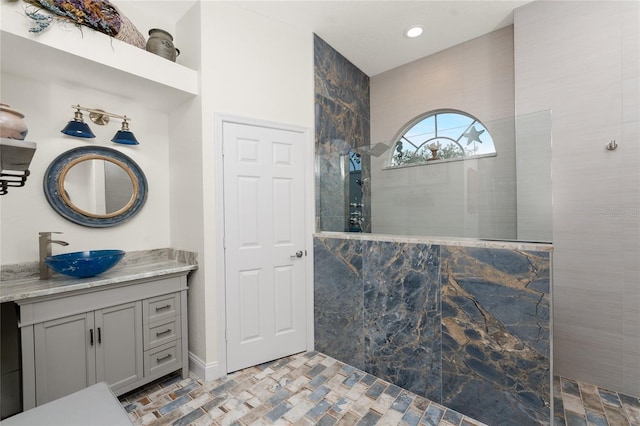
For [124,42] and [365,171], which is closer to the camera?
[124,42]

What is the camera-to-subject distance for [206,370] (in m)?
2.33

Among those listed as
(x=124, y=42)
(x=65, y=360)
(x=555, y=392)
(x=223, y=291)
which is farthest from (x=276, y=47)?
(x=555, y=392)

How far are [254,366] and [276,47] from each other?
2906 millimetres

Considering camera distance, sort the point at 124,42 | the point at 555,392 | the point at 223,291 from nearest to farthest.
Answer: the point at 124,42 → the point at 555,392 → the point at 223,291

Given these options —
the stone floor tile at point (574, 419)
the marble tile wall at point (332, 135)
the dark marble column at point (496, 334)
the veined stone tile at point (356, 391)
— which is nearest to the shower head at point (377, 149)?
the marble tile wall at point (332, 135)

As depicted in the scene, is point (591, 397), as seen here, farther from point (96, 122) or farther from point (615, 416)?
point (96, 122)

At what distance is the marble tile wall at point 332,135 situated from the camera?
2.92 m

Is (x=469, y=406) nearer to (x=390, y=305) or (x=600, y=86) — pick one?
(x=390, y=305)

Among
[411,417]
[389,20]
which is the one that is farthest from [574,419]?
[389,20]

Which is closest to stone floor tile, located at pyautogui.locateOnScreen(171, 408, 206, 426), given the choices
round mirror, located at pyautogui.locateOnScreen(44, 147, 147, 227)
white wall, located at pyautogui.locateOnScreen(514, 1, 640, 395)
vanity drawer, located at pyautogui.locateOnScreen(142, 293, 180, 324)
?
vanity drawer, located at pyautogui.locateOnScreen(142, 293, 180, 324)

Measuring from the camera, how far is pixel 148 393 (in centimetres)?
217

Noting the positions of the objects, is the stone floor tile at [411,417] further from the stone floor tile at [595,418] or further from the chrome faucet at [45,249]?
the chrome faucet at [45,249]

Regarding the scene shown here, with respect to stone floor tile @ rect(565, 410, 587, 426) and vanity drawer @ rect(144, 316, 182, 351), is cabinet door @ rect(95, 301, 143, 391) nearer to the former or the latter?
vanity drawer @ rect(144, 316, 182, 351)

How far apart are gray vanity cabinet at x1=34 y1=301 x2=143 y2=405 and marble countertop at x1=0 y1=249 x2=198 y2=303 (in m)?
0.20
